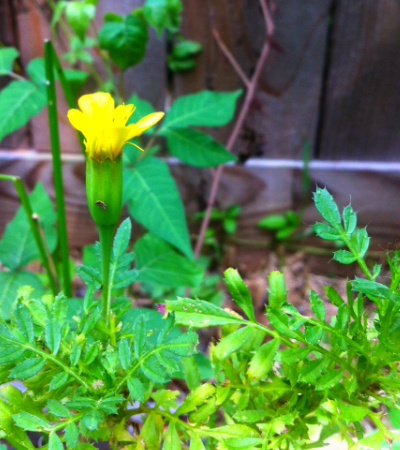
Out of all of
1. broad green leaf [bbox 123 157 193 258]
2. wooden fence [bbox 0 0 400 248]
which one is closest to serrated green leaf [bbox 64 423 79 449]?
broad green leaf [bbox 123 157 193 258]

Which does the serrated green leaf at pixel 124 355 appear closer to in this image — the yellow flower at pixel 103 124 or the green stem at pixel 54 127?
the yellow flower at pixel 103 124

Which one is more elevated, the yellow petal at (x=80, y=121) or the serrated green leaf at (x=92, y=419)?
the yellow petal at (x=80, y=121)

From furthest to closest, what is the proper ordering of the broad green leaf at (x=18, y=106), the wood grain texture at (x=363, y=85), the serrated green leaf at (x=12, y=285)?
1. the wood grain texture at (x=363, y=85)
2. the broad green leaf at (x=18, y=106)
3. the serrated green leaf at (x=12, y=285)

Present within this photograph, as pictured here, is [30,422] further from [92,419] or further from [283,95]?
[283,95]

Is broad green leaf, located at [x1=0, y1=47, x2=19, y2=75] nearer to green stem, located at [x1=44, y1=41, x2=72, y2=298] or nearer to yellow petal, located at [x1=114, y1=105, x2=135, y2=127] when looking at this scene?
green stem, located at [x1=44, y1=41, x2=72, y2=298]

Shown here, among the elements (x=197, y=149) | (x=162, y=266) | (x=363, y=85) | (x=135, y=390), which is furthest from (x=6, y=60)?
(x=363, y=85)

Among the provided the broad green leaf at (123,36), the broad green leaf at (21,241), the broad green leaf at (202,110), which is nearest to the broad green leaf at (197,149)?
the broad green leaf at (202,110)
